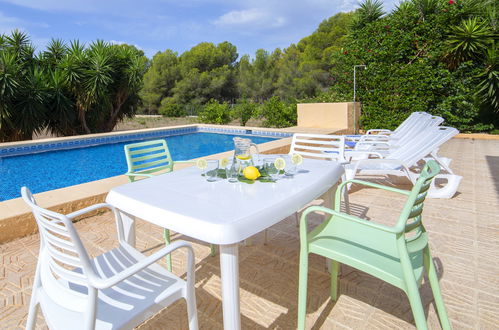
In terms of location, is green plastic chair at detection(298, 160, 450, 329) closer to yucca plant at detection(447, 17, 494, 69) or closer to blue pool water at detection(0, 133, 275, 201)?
blue pool water at detection(0, 133, 275, 201)

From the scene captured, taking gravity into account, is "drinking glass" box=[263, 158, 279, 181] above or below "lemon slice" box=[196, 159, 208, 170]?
below

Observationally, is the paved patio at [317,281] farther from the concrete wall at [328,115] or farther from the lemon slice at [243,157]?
the concrete wall at [328,115]

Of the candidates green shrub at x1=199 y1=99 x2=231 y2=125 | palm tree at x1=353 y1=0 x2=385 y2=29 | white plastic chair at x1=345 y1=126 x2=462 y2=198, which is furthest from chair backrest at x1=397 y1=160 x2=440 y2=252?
green shrub at x1=199 y1=99 x2=231 y2=125

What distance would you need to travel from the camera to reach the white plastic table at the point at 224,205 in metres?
1.21

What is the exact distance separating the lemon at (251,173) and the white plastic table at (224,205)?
0.05m

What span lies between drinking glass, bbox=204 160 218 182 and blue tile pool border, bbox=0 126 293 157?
7.00 m

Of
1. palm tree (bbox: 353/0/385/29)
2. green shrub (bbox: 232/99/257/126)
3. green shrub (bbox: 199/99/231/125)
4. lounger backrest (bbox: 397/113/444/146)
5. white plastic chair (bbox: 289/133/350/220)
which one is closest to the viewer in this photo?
white plastic chair (bbox: 289/133/350/220)

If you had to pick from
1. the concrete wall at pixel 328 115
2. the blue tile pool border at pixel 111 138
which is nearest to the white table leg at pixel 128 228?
the blue tile pool border at pixel 111 138

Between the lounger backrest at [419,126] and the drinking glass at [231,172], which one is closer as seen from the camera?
the drinking glass at [231,172]

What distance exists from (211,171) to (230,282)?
90 cm

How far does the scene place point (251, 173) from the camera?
178 centimetres

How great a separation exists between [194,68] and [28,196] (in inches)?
1045

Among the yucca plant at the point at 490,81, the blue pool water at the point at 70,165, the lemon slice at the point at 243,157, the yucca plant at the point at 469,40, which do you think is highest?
the yucca plant at the point at 469,40

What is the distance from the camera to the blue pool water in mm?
5863
